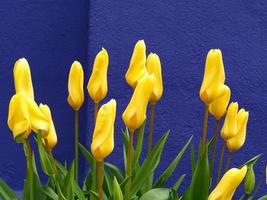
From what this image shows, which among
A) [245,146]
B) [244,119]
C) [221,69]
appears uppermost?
[221,69]

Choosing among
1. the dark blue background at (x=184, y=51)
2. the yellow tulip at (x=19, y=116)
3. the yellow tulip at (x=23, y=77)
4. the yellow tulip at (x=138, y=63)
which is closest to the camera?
the yellow tulip at (x=19, y=116)

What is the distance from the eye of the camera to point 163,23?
198 cm

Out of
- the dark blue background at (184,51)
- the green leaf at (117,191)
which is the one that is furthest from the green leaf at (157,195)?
the dark blue background at (184,51)

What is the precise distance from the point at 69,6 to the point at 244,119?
3.24ft

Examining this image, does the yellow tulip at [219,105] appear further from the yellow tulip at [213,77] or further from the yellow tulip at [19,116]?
the yellow tulip at [19,116]

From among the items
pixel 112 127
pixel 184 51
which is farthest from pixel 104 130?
pixel 184 51

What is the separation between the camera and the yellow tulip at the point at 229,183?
43.8 inches

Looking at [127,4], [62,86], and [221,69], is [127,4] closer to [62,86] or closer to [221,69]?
[62,86]

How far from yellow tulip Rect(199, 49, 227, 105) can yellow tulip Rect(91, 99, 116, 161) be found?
0.23 meters

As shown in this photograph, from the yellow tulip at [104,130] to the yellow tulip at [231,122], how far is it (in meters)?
→ 0.34

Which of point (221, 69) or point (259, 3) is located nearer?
point (221, 69)

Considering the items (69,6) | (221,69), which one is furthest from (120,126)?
(221,69)

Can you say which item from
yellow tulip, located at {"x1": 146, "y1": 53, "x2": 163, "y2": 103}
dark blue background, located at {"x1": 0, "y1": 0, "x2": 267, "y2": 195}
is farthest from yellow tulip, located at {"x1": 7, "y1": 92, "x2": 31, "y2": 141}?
dark blue background, located at {"x1": 0, "y1": 0, "x2": 267, "y2": 195}

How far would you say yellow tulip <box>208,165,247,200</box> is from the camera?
111cm
